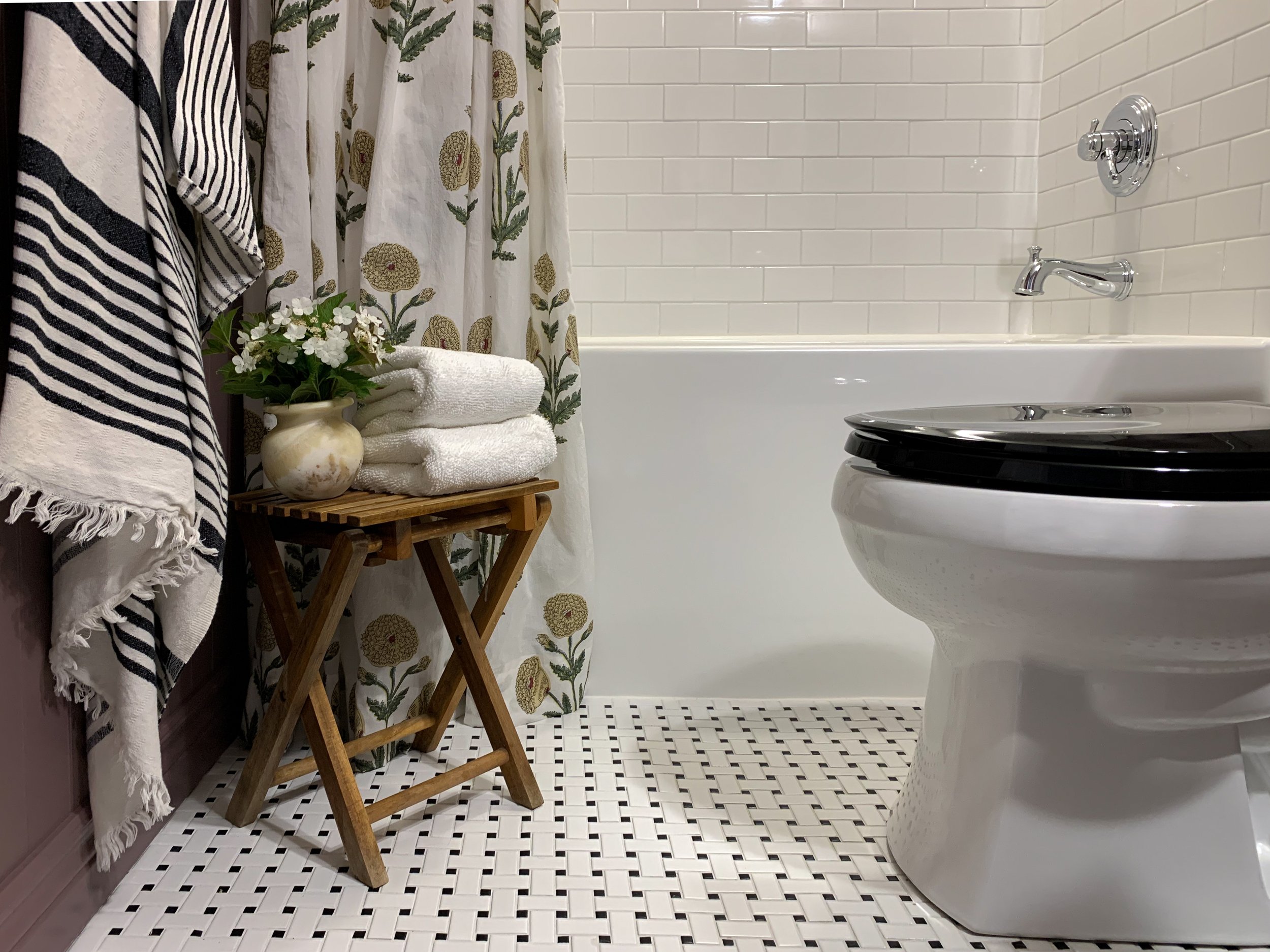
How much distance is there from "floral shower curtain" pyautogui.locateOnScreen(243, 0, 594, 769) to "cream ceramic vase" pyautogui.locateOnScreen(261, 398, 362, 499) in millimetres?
306

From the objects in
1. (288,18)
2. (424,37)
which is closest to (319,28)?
(288,18)

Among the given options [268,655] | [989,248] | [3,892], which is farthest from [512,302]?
[989,248]

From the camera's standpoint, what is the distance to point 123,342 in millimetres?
862

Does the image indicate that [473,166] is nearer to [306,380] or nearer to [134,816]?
[306,380]

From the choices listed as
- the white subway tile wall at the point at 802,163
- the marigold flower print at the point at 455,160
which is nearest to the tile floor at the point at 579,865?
the marigold flower print at the point at 455,160

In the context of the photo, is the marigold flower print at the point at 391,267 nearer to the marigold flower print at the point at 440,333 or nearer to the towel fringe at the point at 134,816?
the marigold flower print at the point at 440,333

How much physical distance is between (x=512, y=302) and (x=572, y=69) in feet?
3.51

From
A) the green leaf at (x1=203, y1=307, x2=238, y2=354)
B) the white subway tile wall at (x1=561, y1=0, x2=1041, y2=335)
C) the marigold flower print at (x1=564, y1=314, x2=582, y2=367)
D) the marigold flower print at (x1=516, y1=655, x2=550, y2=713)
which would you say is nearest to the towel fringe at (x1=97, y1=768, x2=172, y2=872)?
the green leaf at (x1=203, y1=307, x2=238, y2=354)

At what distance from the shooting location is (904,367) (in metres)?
1.57

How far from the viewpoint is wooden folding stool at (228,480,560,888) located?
3.54 feet

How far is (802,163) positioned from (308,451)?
5.39ft

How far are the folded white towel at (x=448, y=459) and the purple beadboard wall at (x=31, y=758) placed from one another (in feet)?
1.20

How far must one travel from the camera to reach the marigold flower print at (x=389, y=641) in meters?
1.41

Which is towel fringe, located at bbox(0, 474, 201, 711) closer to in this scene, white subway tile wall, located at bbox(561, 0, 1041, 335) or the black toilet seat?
the black toilet seat
